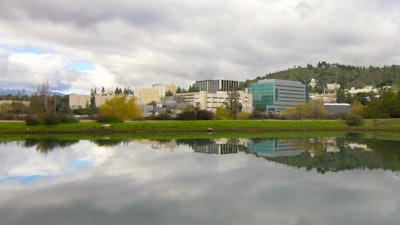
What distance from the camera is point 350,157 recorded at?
24281mm

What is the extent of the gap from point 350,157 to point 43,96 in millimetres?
68862

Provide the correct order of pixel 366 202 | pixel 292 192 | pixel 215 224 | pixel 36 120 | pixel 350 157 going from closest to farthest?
1. pixel 215 224
2. pixel 366 202
3. pixel 292 192
4. pixel 350 157
5. pixel 36 120

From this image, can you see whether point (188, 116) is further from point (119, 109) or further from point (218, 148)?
point (218, 148)

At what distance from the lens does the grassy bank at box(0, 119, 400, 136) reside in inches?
1891

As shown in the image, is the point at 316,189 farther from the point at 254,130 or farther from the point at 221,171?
the point at 254,130

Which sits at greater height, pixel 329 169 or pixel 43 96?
pixel 43 96

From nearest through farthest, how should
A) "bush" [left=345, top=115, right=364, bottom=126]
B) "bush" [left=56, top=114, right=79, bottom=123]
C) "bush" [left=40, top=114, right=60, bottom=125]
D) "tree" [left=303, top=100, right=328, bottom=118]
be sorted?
"bush" [left=40, top=114, right=60, bottom=125], "bush" [left=56, top=114, right=79, bottom=123], "bush" [left=345, top=115, right=364, bottom=126], "tree" [left=303, top=100, right=328, bottom=118]

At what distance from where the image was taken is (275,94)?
15888 cm

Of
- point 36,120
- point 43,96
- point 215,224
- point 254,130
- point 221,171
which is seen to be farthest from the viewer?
point 43,96

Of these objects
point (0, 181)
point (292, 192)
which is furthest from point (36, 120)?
point (292, 192)

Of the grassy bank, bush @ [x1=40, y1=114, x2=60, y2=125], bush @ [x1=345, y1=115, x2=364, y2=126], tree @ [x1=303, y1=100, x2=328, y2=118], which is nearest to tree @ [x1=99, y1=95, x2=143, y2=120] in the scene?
the grassy bank

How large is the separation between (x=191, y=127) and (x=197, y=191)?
41.2 meters

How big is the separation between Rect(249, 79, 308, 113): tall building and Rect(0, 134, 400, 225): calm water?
448ft

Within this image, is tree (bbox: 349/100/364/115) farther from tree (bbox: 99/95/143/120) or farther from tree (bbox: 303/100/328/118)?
tree (bbox: 99/95/143/120)
